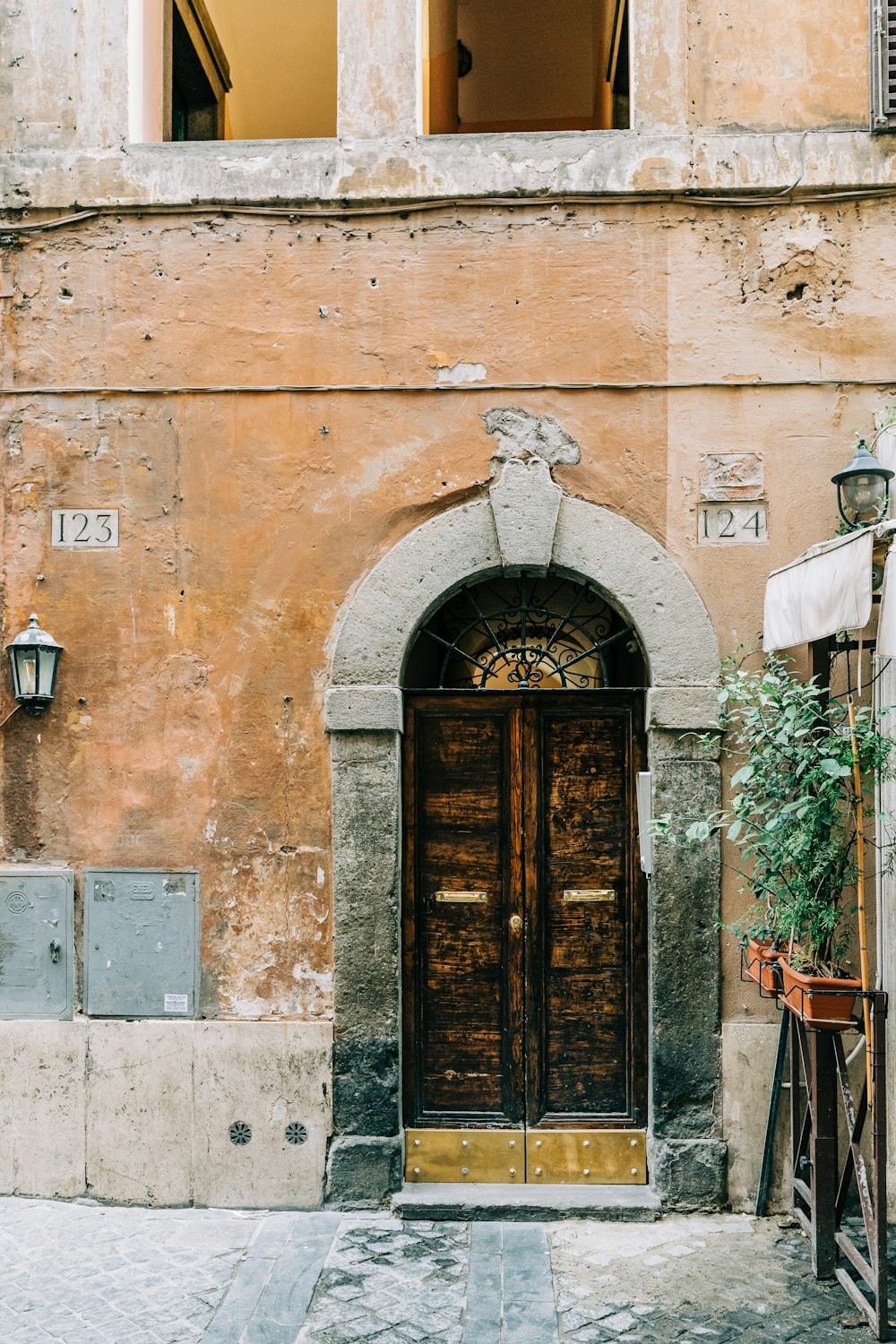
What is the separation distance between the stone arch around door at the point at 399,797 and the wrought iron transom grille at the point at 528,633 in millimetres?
249

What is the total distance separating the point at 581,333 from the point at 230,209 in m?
1.79

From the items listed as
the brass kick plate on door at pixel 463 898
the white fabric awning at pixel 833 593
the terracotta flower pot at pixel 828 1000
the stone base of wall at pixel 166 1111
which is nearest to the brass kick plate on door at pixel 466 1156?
the stone base of wall at pixel 166 1111

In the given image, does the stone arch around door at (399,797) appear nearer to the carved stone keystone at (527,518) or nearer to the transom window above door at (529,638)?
the carved stone keystone at (527,518)

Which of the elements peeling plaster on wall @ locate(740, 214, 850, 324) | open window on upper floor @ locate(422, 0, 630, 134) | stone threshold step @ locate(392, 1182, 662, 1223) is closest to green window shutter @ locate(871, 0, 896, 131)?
peeling plaster on wall @ locate(740, 214, 850, 324)

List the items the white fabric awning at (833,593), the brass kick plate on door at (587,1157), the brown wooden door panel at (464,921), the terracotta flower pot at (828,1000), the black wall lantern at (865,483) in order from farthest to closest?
the brown wooden door panel at (464,921) → the brass kick plate on door at (587,1157) → the black wall lantern at (865,483) → the terracotta flower pot at (828,1000) → the white fabric awning at (833,593)

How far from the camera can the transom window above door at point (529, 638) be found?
17.5 ft

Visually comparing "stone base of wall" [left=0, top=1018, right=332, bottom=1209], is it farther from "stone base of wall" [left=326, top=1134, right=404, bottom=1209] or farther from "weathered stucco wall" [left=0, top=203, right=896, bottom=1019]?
"weathered stucco wall" [left=0, top=203, right=896, bottom=1019]

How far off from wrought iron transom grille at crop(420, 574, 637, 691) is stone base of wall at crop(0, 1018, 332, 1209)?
6.08 feet

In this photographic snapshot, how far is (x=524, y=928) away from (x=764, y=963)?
3.82 ft

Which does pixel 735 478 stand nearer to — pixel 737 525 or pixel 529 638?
pixel 737 525

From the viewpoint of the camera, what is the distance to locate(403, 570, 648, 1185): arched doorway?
5133 mm

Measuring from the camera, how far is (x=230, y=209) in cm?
526

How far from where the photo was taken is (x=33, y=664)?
5141mm

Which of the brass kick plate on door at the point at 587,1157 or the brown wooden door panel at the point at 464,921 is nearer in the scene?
the brass kick plate on door at the point at 587,1157
